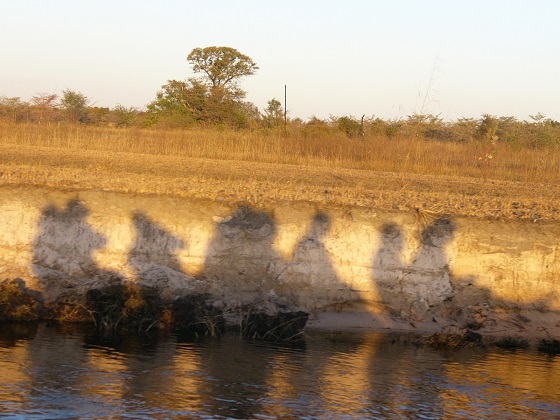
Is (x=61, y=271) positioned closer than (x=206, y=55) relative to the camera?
Yes

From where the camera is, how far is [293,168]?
17.9 m

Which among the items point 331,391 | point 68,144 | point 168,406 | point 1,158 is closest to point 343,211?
point 331,391

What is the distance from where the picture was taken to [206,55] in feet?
131

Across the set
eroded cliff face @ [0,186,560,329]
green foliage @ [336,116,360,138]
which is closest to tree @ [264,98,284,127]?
green foliage @ [336,116,360,138]

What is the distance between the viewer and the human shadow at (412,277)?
966cm

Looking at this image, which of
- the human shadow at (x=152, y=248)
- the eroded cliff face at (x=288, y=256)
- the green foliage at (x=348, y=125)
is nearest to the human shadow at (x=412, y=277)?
the eroded cliff face at (x=288, y=256)

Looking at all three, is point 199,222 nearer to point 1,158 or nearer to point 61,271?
point 61,271

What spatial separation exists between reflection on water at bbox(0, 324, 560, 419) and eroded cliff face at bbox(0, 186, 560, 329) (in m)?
0.68

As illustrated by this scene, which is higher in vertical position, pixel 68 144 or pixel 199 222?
pixel 68 144

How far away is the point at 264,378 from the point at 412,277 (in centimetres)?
292

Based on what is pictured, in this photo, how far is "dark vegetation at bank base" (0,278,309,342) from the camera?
29.4 feet

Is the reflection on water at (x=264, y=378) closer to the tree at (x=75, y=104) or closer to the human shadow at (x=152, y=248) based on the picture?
the human shadow at (x=152, y=248)

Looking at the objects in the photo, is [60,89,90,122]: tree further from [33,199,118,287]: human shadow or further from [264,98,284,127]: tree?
[33,199,118,287]: human shadow

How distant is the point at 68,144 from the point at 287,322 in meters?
13.3
